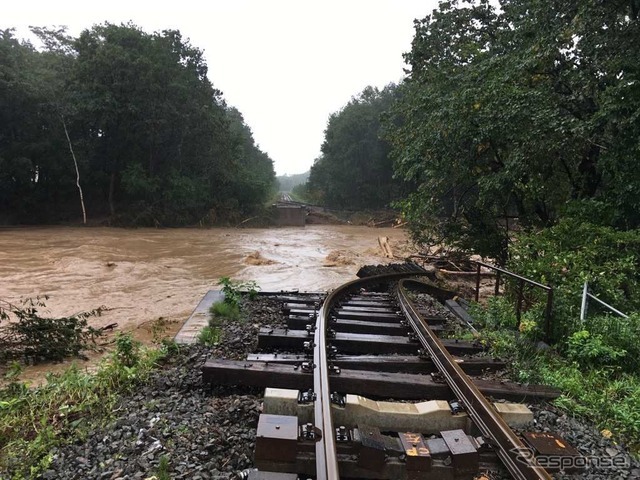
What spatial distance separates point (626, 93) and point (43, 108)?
33.3 m

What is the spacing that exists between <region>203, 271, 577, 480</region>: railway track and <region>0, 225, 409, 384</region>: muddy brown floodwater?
3.59 meters

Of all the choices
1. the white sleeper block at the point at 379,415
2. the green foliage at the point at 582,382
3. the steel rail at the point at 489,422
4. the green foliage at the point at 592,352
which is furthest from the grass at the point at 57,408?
the green foliage at the point at 592,352

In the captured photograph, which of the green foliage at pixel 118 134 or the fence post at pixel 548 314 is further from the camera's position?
the green foliage at pixel 118 134

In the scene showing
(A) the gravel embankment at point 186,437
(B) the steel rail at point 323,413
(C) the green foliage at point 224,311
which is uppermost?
(B) the steel rail at point 323,413

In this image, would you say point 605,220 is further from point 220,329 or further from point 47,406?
point 47,406

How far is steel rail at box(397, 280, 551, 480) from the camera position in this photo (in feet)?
7.89

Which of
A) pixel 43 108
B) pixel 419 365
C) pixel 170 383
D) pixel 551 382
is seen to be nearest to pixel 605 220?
pixel 551 382

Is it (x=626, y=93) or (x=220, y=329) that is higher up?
(x=626, y=93)

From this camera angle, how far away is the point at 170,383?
3783 millimetres

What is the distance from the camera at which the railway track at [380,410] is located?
2.50 meters

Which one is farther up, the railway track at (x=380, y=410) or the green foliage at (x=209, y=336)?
the railway track at (x=380, y=410)

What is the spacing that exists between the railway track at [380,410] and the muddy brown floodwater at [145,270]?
3.59 metres

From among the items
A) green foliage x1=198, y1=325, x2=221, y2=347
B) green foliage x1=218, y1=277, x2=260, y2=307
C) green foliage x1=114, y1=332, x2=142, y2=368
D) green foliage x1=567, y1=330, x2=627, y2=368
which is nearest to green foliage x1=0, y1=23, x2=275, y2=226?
green foliage x1=218, y1=277, x2=260, y2=307

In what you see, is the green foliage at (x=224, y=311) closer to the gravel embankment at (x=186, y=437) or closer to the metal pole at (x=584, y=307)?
the gravel embankment at (x=186, y=437)
